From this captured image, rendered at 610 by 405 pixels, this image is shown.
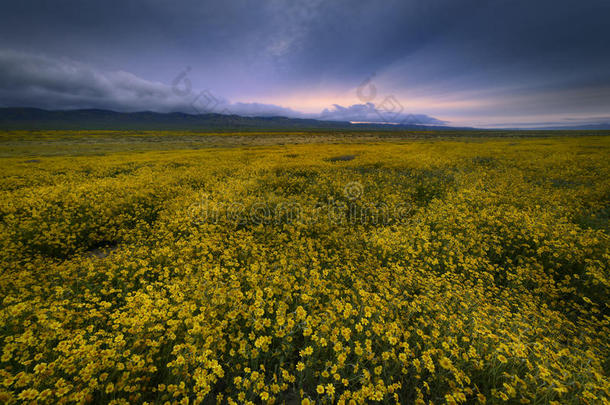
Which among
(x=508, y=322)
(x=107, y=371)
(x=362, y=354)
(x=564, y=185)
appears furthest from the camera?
(x=564, y=185)

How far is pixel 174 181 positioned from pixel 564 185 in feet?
77.9

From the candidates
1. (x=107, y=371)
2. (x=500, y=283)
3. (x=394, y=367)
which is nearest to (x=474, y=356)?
(x=394, y=367)

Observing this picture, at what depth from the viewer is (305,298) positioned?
3643 mm

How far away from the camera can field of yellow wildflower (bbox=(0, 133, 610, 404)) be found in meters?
2.74

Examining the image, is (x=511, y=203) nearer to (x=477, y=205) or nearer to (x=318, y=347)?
(x=477, y=205)

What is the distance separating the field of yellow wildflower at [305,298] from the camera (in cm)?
274

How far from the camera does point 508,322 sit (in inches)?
152

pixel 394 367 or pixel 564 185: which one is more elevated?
pixel 564 185

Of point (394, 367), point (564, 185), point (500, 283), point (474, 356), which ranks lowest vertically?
point (500, 283)

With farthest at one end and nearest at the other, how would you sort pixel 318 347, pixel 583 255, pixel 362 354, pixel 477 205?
1. pixel 477 205
2. pixel 583 255
3. pixel 318 347
4. pixel 362 354

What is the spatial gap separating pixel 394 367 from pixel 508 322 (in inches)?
96.0

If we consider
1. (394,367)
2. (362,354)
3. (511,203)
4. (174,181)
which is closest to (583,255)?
(511,203)

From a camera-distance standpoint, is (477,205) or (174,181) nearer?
(477,205)

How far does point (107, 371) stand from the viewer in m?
2.78
